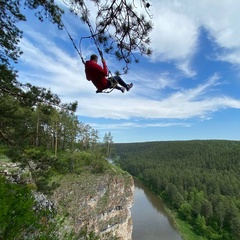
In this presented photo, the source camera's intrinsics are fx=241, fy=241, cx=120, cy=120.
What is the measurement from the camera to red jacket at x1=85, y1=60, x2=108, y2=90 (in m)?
4.07

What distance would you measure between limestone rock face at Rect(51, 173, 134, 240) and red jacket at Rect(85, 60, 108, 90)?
48.5ft

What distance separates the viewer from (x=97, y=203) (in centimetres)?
2128

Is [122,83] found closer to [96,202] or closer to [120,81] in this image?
[120,81]

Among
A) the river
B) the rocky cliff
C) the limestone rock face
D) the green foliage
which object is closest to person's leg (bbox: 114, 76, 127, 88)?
the green foliage

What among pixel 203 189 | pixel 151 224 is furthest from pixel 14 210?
pixel 203 189

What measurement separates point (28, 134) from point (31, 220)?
2.80 m

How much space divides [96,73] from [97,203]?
62.6 feet

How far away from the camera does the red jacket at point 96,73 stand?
4.07 metres

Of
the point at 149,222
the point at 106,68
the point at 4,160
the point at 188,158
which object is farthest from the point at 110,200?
the point at 188,158

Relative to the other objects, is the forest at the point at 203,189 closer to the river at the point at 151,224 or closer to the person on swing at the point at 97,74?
the river at the point at 151,224

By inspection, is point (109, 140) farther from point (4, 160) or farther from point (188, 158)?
point (188, 158)

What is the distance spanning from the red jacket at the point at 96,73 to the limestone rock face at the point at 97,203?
48.5 feet

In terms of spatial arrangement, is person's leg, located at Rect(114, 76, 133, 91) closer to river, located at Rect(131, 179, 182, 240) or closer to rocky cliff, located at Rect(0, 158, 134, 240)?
rocky cliff, located at Rect(0, 158, 134, 240)

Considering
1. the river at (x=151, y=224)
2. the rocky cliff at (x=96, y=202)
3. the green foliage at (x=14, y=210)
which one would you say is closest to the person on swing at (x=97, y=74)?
the green foliage at (x=14, y=210)
